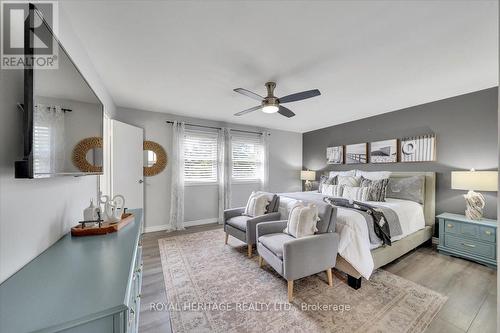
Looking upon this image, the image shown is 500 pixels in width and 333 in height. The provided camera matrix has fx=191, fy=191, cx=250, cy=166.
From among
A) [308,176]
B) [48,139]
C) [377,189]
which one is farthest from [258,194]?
[308,176]

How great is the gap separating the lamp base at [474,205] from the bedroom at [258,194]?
2 centimetres

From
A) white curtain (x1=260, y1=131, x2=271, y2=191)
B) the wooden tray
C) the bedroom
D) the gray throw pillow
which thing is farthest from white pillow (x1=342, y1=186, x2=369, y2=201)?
the wooden tray

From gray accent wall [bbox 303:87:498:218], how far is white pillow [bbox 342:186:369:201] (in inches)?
38.8

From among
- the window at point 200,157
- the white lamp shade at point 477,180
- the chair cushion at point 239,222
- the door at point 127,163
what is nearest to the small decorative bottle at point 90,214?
the chair cushion at point 239,222

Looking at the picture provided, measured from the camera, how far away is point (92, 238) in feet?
4.32

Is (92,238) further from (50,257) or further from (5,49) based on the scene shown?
(5,49)

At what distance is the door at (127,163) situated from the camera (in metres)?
3.09

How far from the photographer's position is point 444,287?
2033 mm

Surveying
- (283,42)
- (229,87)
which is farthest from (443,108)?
(229,87)

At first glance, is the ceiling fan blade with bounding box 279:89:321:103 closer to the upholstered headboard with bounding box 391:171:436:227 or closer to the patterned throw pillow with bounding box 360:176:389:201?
the patterned throw pillow with bounding box 360:176:389:201

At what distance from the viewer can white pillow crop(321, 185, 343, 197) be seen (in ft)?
12.0

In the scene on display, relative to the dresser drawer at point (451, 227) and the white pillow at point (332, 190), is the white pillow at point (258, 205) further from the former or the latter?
the dresser drawer at point (451, 227)

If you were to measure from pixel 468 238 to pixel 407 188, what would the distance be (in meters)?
0.93

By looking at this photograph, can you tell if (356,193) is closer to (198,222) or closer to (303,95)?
(303,95)
